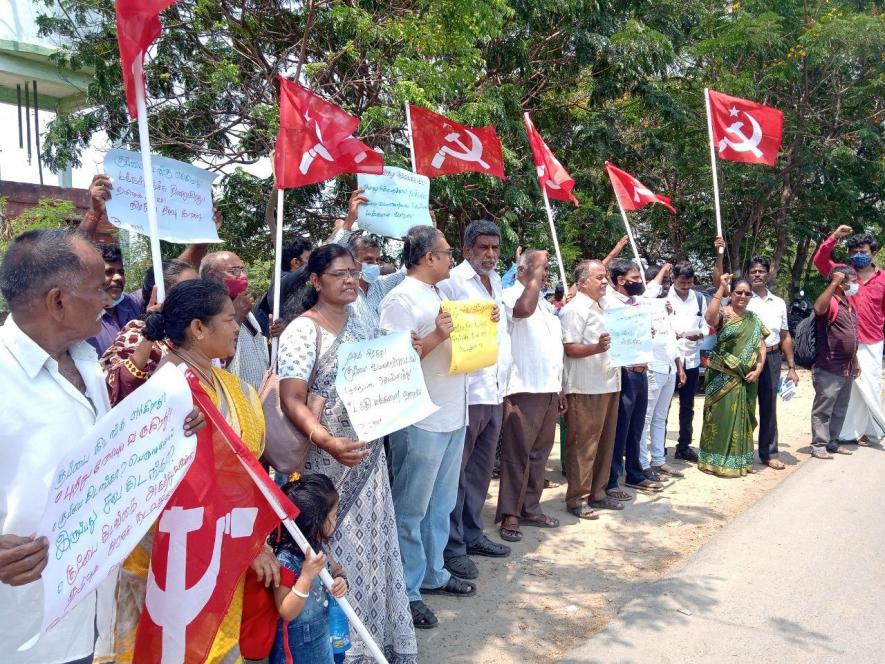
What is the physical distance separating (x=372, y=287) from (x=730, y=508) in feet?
10.7

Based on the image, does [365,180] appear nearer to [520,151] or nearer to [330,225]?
[330,225]

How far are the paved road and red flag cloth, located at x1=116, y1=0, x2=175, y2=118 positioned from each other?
129 inches

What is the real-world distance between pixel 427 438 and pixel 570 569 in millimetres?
1515

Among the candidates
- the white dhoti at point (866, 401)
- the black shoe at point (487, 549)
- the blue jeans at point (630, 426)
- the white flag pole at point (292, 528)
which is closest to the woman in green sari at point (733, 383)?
the blue jeans at point (630, 426)

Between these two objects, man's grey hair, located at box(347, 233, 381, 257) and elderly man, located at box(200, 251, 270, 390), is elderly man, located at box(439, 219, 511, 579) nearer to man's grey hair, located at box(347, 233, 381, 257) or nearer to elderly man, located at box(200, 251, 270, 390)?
man's grey hair, located at box(347, 233, 381, 257)

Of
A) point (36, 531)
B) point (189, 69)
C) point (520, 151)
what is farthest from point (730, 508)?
point (189, 69)

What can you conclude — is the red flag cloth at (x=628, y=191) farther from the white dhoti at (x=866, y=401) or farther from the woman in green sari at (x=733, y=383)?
the white dhoti at (x=866, y=401)

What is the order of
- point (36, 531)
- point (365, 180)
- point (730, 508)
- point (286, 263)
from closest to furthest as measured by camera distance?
point (36, 531), point (365, 180), point (286, 263), point (730, 508)

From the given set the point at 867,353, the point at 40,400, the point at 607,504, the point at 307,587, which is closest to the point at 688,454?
the point at 607,504

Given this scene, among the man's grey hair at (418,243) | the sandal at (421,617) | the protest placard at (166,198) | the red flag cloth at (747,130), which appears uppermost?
the red flag cloth at (747,130)

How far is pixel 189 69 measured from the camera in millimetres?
8516

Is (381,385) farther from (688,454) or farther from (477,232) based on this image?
(688,454)

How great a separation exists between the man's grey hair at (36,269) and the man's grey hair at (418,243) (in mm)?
2100

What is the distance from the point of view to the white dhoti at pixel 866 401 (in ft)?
25.4
